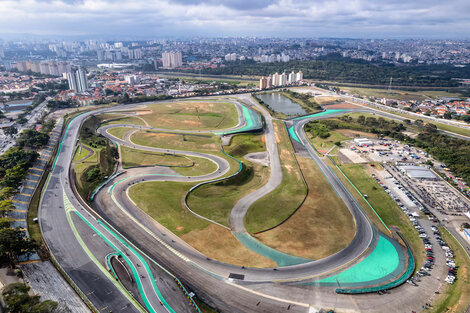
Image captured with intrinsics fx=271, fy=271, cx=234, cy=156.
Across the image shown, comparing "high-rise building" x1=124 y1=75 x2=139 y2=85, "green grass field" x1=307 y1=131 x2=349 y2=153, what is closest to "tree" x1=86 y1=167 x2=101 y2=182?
"green grass field" x1=307 y1=131 x2=349 y2=153

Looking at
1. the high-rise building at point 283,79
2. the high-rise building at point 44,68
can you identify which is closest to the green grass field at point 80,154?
the high-rise building at point 283,79

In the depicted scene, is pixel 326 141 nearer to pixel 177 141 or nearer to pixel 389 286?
pixel 177 141

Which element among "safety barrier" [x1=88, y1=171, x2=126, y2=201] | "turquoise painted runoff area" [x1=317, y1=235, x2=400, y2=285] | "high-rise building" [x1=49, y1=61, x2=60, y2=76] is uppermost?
"high-rise building" [x1=49, y1=61, x2=60, y2=76]

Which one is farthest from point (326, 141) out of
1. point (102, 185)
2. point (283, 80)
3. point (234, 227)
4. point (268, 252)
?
point (283, 80)

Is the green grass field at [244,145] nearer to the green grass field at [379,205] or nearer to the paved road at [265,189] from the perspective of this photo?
the paved road at [265,189]

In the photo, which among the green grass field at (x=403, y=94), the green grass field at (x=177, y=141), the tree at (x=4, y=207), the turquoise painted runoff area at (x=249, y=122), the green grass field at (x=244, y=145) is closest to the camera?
the tree at (x=4, y=207)

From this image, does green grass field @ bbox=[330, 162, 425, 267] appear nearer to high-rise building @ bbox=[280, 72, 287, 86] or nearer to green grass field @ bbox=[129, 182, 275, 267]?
green grass field @ bbox=[129, 182, 275, 267]
